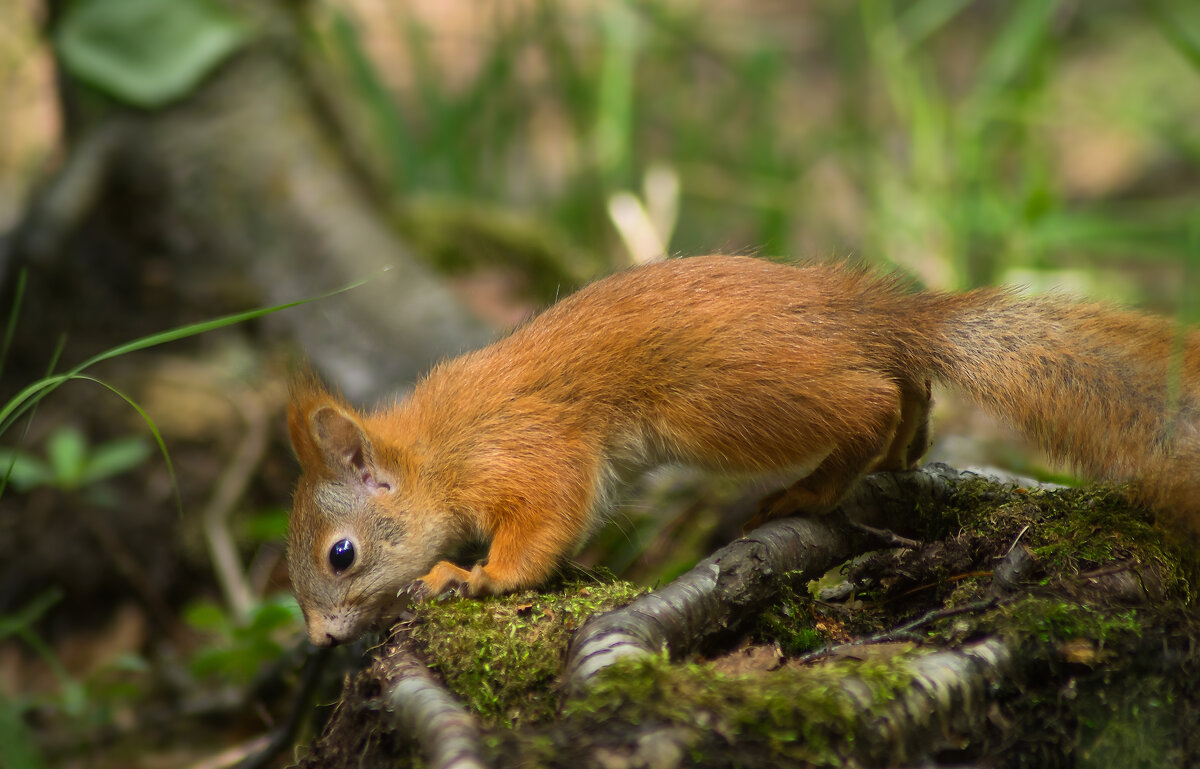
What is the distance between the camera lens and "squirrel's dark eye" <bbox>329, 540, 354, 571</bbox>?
2.94 metres

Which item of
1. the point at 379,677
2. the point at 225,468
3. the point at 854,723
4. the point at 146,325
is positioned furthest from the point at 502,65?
the point at 854,723

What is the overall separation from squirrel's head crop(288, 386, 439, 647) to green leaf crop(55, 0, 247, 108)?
356 centimetres

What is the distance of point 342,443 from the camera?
9.98 feet

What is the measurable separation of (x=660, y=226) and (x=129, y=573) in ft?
12.1

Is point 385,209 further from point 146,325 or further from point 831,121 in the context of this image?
point 831,121

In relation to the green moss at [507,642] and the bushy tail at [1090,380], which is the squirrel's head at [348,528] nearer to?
the green moss at [507,642]

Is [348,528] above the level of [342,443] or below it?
below

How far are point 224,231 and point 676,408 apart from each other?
403 cm

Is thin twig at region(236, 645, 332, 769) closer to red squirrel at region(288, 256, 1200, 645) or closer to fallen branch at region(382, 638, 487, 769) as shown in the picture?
red squirrel at region(288, 256, 1200, 645)

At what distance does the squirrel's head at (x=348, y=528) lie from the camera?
2916mm

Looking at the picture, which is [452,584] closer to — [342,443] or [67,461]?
[342,443]

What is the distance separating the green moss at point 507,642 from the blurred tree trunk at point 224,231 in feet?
10.2

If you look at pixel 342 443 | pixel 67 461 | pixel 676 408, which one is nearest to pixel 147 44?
pixel 67 461

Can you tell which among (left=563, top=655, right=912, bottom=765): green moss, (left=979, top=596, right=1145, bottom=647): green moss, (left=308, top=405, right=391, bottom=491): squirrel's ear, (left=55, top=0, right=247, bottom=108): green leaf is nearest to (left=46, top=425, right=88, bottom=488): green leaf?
(left=308, top=405, right=391, bottom=491): squirrel's ear
